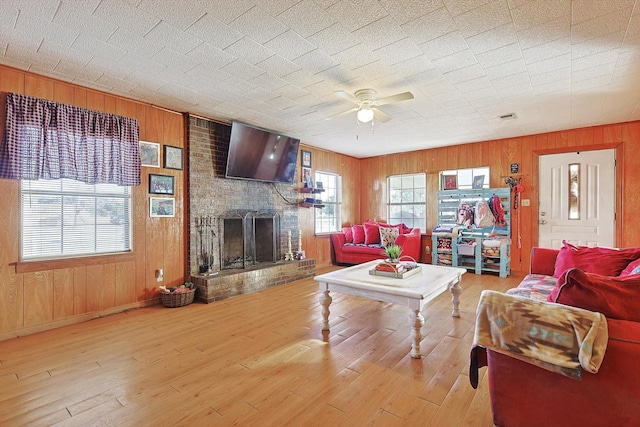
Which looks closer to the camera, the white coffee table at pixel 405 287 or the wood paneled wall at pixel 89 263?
the white coffee table at pixel 405 287

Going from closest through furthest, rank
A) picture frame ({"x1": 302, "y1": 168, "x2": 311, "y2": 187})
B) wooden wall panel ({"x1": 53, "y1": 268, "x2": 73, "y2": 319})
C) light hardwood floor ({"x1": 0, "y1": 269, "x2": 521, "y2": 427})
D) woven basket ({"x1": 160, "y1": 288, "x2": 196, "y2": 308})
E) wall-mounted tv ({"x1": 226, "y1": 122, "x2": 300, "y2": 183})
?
light hardwood floor ({"x1": 0, "y1": 269, "x2": 521, "y2": 427})
wooden wall panel ({"x1": 53, "y1": 268, "x2": 73, "y2": 319})
woven basket ({"x1": 160, "y1": 288, "x2": 196, "y2": 308})
wall-mounted tv ({"x1": 226, "y1": 122, "x2": 300, "y2": 183})
picture frame ({"x1": 302, "y1": 168, "x2": 311, "y2": 187})

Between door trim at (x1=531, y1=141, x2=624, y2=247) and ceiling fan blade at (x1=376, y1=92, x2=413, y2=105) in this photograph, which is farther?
door trim at (x1=531, y1=141, x2=624, y2=247)

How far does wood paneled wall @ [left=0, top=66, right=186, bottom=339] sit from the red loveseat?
3186mm

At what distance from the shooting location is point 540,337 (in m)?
1.37

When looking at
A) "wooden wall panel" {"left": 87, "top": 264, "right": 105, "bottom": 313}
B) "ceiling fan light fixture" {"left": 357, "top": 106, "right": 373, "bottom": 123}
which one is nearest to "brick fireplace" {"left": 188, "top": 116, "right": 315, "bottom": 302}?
"wooden wall panel" {"left": 87, "top": 264, "right": 105, "bottom": 313}

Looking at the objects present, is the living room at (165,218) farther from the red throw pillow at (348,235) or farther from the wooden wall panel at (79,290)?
the red throw pillow at (348,235)

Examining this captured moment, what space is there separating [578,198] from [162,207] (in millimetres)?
6188

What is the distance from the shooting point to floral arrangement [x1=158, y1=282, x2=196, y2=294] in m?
3.80

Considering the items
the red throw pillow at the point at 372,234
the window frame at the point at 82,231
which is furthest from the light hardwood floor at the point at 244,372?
the red throw pillow at the point at 372,234

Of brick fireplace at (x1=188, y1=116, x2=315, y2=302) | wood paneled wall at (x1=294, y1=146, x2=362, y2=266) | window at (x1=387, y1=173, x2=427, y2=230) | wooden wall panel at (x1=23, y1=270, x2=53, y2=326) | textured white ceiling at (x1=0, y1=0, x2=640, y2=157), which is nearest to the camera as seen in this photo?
textured white ceiling at (x1=0, y1=0, x2=640, y2=157)

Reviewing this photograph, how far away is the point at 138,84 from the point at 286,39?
1808mm

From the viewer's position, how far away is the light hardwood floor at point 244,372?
173 centimetres

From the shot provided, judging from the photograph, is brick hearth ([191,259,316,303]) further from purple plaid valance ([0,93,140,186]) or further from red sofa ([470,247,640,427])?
red sofa ([470,247,640,427])

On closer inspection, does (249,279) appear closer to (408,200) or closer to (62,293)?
(62,293)
